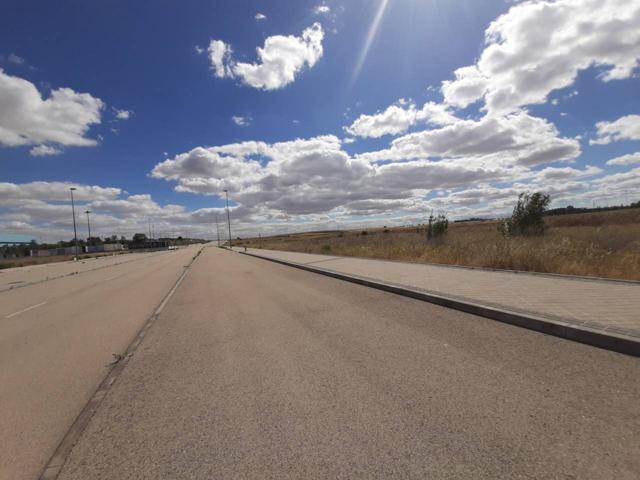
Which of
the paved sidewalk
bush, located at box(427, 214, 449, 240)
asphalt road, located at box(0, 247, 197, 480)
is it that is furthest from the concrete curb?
bush, located at box(427, 214, 449, 240)

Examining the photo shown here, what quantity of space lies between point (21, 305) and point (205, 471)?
12.6 m

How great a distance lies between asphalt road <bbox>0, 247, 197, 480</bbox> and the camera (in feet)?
9.66

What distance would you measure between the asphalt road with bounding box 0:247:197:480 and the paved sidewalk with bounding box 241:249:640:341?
6441 mm

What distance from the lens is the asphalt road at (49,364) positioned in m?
2.94

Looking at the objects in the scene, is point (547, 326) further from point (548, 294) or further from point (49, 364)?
point (49, 364)

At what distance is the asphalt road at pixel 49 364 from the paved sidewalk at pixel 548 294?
21.1ft

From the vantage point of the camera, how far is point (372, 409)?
3.06 metres

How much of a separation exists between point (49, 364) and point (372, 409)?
493cm

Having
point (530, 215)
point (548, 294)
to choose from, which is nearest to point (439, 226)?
point (530, 215)

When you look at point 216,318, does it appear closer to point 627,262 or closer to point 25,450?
point 25,450

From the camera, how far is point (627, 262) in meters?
9.20

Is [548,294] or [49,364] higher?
[548,294]

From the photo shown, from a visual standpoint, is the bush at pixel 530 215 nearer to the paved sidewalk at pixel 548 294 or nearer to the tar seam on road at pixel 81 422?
the paved sidewalk at pixel 548 294

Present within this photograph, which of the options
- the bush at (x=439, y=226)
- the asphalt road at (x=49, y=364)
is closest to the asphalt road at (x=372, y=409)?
the asphalt road at (x=49, y=364)
